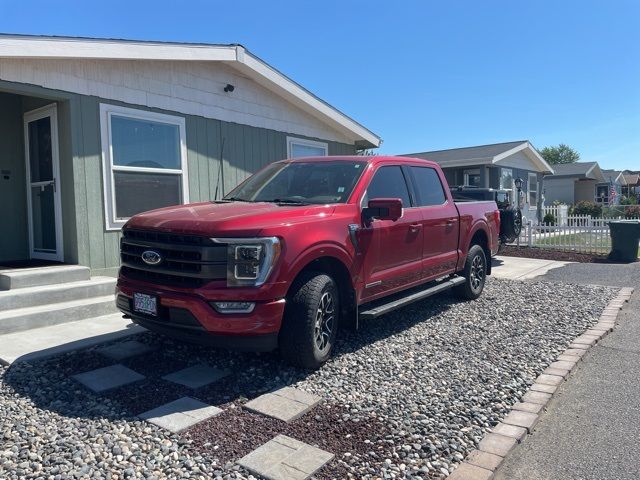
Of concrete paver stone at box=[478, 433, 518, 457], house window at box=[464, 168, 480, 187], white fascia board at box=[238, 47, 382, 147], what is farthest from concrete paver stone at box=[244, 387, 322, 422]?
house window at box=[464, 168, 480, 187]

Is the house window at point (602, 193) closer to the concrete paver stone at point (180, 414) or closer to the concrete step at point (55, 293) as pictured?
the concrete step at point (55, 293)

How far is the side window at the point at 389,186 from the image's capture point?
17.4ft

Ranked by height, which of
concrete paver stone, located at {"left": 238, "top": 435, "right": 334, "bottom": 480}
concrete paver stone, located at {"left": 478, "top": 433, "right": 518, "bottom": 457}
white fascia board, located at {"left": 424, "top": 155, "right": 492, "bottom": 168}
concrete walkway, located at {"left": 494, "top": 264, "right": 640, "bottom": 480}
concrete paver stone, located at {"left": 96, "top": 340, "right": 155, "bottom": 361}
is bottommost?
concrete walkway, located at {"left": 494, "top": 264, "right": 640, "bottom": 480}

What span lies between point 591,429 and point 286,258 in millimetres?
2552

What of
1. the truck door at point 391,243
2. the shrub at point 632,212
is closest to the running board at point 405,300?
the truck door at point 391,243

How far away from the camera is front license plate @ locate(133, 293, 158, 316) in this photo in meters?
4.07

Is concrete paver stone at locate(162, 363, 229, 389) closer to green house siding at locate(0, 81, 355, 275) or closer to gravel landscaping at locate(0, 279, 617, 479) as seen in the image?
gravel landscaping at locate(0, 279, 617, 479)

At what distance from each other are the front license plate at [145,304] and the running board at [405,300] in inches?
76.0

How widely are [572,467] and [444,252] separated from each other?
143 inches

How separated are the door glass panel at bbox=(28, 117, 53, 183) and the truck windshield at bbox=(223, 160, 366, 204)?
330 centimetres

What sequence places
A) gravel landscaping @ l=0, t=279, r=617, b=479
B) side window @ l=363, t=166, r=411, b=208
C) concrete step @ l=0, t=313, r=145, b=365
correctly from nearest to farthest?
gravel landscaping @ l=0, t=279, r=617, b=479 < concrete step @ l=0, t=313, r=145, b=365 < side window @ l=363, t=166, r=411, b=208

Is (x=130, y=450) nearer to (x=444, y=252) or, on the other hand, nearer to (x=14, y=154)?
(x=444, y=252)

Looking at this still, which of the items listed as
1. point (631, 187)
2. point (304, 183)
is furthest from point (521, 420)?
point (631, 187)

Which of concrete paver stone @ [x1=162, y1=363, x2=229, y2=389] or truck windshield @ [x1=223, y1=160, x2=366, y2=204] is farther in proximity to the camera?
truck windshield @ [x1=223, y1=160, x2=366, y2=204]
